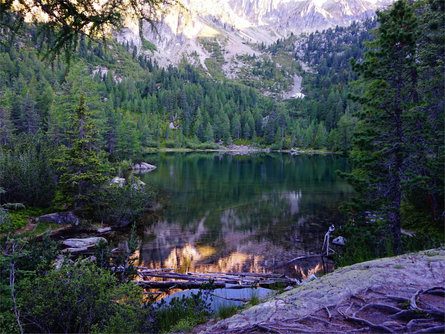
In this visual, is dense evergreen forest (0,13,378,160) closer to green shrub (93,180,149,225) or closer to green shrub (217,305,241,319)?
green shrub (93,180,149,225)

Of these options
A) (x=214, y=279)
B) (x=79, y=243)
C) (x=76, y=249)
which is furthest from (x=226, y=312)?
(x=79, y=243)

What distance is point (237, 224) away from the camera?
20094 mm

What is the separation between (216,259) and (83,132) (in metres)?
13.0

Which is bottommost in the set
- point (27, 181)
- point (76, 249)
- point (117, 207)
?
point (76, 249)

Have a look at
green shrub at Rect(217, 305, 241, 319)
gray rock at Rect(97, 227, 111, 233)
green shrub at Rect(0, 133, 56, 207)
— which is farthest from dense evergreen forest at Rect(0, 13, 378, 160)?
green shrub at Rect(217, 305, 241, 319)

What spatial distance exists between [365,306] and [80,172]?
18167mm

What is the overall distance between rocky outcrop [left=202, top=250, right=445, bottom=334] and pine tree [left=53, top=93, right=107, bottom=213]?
1586cm

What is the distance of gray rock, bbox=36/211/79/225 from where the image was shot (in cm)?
1730

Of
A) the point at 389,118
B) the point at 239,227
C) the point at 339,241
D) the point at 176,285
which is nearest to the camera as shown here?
the point at 176,285

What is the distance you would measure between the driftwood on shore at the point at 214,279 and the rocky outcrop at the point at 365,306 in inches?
189

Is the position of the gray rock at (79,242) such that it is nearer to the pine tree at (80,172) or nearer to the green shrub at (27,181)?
the pine tree at (80,172)

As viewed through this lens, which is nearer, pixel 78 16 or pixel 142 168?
pixel 78 16

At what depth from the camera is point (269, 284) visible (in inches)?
417

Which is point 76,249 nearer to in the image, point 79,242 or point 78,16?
point 79,242
